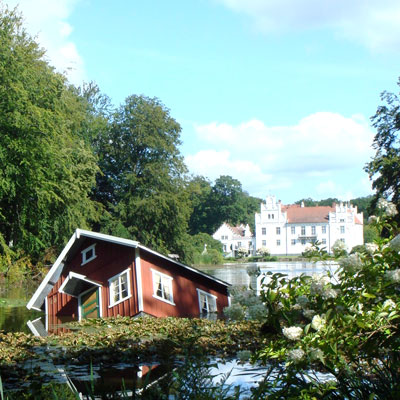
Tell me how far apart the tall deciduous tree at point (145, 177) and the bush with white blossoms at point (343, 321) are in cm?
5655

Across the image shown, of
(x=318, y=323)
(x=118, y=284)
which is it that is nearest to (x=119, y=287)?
(x=118, y=284)

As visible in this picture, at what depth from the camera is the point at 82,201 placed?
1916 inches

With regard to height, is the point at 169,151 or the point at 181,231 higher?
the point at 169,151

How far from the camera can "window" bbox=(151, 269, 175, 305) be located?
83.3ft

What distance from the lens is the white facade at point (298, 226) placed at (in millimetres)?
140625

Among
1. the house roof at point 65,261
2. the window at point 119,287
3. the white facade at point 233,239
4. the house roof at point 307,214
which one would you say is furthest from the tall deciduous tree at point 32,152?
the white facade at point 233,239

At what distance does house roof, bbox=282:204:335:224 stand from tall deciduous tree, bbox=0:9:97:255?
99.9 meters

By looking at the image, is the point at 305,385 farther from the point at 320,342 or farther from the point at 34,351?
the point at 34,351

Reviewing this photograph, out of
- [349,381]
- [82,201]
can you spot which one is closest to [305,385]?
[349,381]

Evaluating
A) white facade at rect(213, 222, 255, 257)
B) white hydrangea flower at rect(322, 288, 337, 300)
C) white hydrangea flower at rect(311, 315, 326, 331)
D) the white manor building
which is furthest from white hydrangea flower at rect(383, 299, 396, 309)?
white facade at rect(213, 222, 255, 257)

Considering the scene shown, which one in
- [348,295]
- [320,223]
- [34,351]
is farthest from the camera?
[320,223]

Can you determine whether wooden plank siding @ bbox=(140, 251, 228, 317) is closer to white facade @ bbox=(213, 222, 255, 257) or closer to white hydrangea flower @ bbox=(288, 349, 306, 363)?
white hydrangea flower @ bbox=(288, 349, 306, 363)

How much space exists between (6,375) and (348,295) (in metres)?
8.28

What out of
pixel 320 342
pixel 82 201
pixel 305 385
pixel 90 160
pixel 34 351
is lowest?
pixel 34 351
